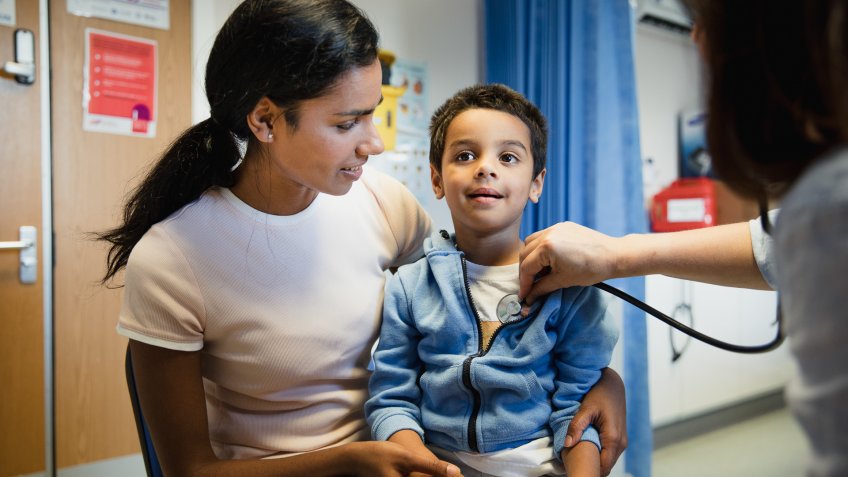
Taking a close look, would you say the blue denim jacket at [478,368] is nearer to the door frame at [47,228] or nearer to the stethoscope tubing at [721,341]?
the stethoscope tubing at [721,341]

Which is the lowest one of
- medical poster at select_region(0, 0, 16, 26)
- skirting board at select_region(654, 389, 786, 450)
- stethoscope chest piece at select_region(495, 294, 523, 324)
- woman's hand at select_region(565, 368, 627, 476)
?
skirting board at select_region(654, 389, 786, 450)

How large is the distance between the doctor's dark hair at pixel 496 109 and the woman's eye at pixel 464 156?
0.06 m

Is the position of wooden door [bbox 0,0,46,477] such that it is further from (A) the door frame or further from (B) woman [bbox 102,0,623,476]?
(B) woman [bbox 102,0,623,476]

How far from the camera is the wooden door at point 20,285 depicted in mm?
1961

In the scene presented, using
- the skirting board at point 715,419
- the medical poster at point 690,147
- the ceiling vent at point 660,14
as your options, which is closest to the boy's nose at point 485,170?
the skirting board at point 715,419

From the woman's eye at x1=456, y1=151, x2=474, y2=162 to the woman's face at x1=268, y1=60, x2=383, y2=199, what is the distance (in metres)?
0.21

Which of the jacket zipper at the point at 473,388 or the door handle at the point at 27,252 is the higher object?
the door handle at the point at 27,252

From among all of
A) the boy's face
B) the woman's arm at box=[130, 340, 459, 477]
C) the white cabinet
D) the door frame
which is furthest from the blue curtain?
the door frame

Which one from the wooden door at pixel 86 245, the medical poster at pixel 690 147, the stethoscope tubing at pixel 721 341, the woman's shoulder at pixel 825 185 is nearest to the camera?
the woman's shoulder at pixel 825 185

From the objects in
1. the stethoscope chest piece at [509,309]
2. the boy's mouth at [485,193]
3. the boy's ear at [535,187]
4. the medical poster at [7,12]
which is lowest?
the stethoscope chest piece at [509,309]

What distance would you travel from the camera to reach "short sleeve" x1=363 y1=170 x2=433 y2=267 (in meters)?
1.16

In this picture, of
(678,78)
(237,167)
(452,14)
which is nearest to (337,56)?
(237,167)

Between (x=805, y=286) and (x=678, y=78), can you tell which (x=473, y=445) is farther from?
(x=678, y=78)

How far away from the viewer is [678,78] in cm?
351
